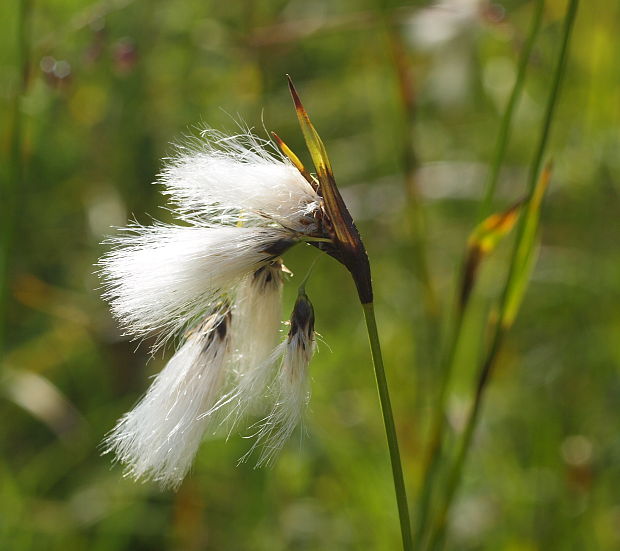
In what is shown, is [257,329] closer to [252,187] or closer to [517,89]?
[252,187]

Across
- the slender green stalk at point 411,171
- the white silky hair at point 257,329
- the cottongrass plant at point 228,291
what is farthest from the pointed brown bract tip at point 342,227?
the slender green stalk at point 411,171

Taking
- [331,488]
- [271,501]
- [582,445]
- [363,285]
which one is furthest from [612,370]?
[363,285]

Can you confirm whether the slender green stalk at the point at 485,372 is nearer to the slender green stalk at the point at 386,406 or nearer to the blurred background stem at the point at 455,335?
the blurred background stem at the point at 455,335

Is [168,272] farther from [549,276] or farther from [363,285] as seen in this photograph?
[549,276]

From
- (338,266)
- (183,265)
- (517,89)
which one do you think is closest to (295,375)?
(183,265)

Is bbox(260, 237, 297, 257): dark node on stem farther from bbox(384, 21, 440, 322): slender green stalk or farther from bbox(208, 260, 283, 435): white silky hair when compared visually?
bbox(384, 21, 440, 322): slender green stalk

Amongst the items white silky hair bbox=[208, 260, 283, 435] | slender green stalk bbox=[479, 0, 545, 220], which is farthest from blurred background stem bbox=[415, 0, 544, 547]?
white silky hair bbox=[208, 260, 283, 435]
